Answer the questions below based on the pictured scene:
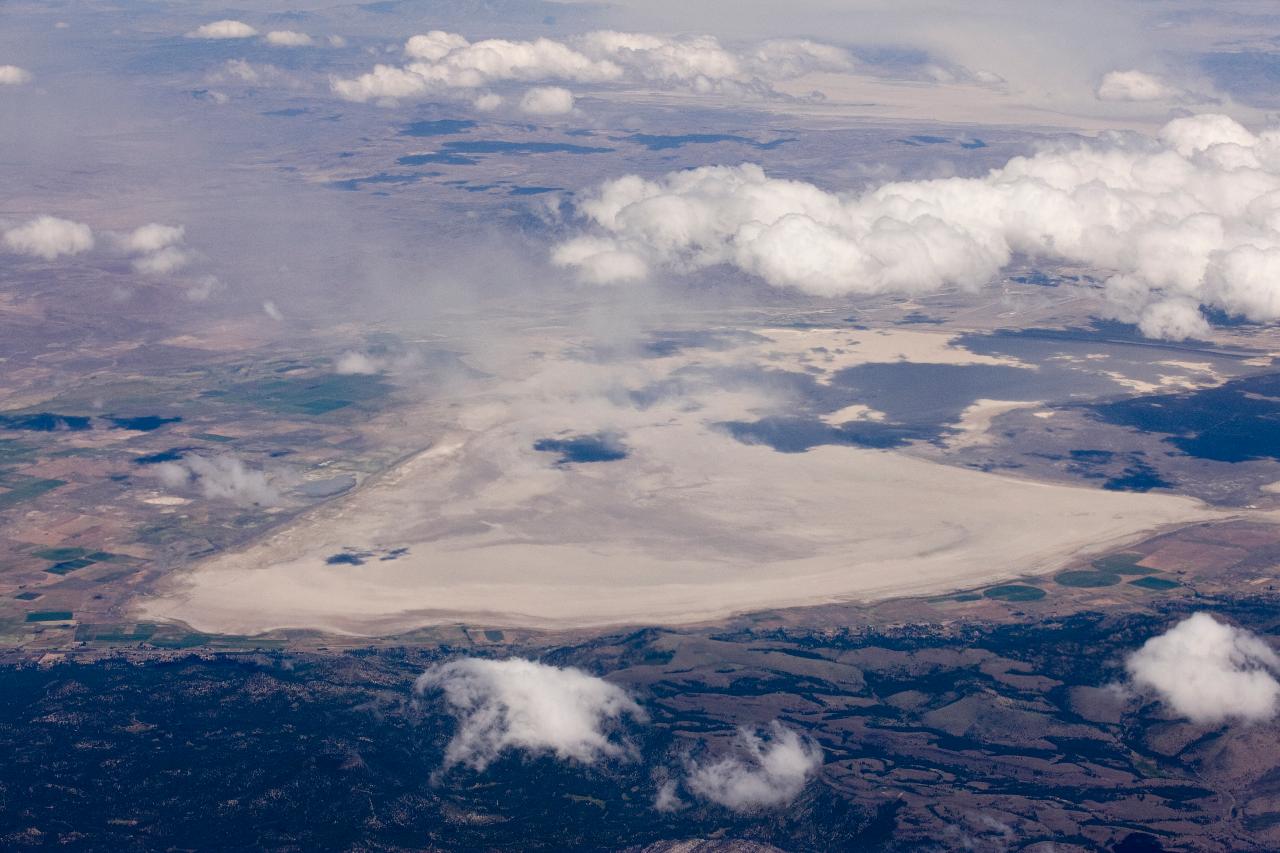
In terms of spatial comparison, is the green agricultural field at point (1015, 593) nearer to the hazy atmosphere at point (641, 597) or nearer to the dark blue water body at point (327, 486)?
the hazy atmosphere at point (641, 597)

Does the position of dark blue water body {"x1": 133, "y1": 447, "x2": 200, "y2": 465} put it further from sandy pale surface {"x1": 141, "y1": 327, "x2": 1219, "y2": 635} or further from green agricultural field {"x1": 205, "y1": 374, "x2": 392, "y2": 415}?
sandy pale surface {"x1": 141, "y1": 327, "x2": 1219, "y2": 635}

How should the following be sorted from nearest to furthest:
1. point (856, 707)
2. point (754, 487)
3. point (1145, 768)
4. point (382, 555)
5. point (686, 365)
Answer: point (1145, 768) < point (856, 707) < point (382, 555) < point (754, 487) < point (686, 365)

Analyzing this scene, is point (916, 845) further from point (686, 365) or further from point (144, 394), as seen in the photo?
point (144, 394)

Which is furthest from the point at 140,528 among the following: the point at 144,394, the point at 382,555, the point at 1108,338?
the point at 1108,338

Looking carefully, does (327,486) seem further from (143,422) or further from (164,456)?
(143,422)

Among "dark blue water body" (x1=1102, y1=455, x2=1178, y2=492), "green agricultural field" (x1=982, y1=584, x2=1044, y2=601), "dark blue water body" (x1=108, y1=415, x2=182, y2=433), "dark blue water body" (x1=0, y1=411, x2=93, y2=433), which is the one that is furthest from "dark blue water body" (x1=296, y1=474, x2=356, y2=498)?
"dark blue water body" (x1=1102, y1=455, x2=1178, y2=492)

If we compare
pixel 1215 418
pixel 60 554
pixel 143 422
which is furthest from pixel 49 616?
pixel 1215 418
